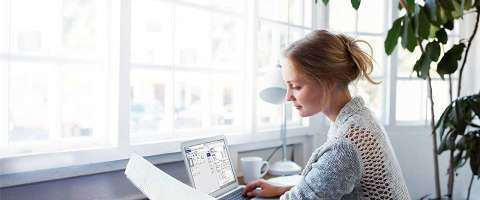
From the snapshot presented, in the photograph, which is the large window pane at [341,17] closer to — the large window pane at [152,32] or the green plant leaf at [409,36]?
the green plant leaf at [409,36]

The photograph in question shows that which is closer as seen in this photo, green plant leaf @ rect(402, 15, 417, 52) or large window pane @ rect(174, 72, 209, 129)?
green plant leaf @ rect(402, 15, 417, 52)

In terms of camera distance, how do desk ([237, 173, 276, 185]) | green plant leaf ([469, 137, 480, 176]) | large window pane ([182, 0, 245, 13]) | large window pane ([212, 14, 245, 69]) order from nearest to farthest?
1. desk ([237, 173, 276, 185])
2. large window pane ([182, 0, 245, 13])
3. large window pane ([212, 14, 245, 69])
4. green plant leaf ([469, 137, 480, 176])

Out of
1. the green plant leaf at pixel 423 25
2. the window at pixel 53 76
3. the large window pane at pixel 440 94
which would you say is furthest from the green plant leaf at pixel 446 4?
the large window pane at pixel 440 94

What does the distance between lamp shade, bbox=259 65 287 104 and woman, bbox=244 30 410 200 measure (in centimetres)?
72

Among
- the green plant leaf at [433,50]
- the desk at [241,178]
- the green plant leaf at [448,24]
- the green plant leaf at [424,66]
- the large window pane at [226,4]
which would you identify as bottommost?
the desk at [241,178]

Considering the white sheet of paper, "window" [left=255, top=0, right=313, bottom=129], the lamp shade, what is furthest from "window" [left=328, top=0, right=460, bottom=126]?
the white sheet of paper

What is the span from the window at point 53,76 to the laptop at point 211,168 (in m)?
0.40

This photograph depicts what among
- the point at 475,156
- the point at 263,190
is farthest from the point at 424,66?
the point at 263,190

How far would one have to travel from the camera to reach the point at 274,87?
205 cm

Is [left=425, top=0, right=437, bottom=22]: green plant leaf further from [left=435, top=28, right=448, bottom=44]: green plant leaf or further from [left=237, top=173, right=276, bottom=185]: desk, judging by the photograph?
[left=237, top=173, right=276, bottom=185]: desk

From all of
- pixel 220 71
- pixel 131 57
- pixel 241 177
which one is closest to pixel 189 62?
pixel 220 71

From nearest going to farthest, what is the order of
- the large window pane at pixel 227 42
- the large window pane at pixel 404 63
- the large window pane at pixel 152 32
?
the large window pane at pixel 152 32, the large window pane at pixel 227 42, the large window pane at pixel 404 63

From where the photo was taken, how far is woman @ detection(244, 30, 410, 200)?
1082mm

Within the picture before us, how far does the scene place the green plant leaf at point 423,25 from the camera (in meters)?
2.00
